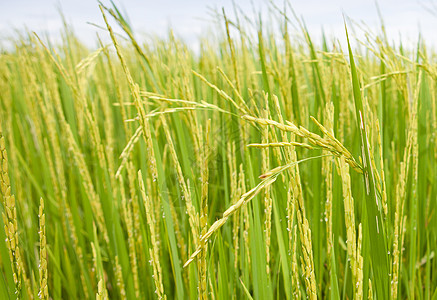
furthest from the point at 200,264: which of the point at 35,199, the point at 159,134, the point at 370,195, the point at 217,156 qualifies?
the point at 35,199

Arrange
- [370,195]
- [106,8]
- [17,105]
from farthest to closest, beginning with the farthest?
[17,105]
[106,8]
[370,195]

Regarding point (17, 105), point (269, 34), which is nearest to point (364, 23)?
point (269, 34)

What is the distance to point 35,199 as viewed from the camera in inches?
70.5

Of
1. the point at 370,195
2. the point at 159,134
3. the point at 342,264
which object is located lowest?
the point at 342,264

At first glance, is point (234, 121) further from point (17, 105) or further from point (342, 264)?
point (17, 105)

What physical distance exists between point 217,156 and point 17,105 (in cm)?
176

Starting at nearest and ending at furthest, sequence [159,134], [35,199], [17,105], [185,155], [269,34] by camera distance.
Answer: [185,155] < [159,134] < [269,34] < [35,199] < [17,105]

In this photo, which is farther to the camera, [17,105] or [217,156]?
[17,105]

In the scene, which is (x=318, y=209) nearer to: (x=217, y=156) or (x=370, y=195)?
(x=217, y=156)

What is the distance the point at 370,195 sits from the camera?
1.68ft

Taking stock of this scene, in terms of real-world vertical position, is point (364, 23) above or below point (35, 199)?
above

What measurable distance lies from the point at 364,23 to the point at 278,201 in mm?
722

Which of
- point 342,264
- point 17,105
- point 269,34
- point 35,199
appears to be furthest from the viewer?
point 17,105

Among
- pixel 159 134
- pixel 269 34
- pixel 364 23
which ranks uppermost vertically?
pixel 269 34
